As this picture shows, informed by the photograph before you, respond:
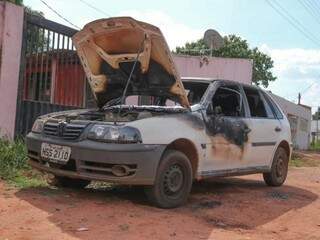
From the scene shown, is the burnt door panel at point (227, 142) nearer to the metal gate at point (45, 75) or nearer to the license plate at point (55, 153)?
the license plate at point (55, 153)

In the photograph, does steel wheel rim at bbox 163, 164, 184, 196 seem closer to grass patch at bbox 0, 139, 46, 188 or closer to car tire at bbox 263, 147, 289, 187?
grass patch at bbox 0, 139, 46, 188

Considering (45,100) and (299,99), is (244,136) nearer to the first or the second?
(45,100)

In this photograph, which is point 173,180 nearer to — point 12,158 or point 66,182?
point 66,182

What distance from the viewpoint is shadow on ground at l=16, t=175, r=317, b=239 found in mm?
5867

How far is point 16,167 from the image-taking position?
8438mm

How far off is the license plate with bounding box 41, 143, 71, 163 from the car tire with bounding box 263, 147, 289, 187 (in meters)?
4.07

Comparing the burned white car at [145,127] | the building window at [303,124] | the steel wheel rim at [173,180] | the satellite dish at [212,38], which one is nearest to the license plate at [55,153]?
the burned white car at [145,127]

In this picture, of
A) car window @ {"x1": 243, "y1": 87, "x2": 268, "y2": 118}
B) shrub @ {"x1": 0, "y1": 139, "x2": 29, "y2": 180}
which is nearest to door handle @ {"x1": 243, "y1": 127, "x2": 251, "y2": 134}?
car window @ {"x1": 243, "y1": 87, "x2": 268, "y2": 118}

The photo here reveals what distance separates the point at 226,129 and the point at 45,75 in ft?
13.6

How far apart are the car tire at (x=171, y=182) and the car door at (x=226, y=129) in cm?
57

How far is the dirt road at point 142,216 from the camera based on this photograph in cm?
563

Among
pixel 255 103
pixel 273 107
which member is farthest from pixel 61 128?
pixel 273 107

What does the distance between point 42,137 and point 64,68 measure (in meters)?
4.29

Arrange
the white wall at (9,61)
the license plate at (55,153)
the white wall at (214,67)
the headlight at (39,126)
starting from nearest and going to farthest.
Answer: the license plate at (55,153), the headlight at (39,126), the white wall at (9,61), the white wall at (214,67)
